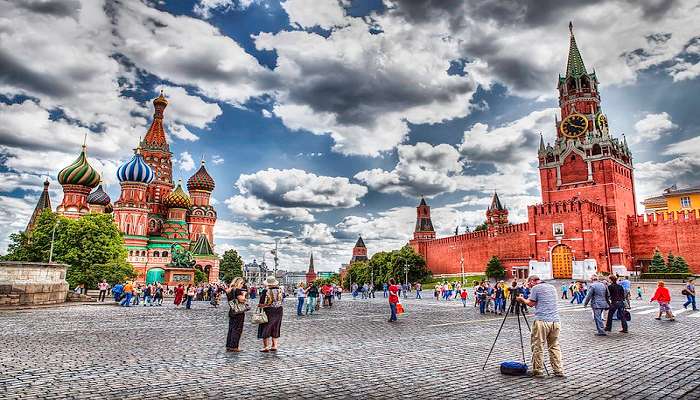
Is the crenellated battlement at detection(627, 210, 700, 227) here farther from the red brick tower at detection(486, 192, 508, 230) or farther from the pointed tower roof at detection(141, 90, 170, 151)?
the pointed tower roof at detection(141, 90, 170, 151)

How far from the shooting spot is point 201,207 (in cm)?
7744

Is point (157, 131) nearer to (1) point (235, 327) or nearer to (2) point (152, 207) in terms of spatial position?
(2) point (152, 207)

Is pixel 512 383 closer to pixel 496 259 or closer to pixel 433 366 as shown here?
pixel 433 366

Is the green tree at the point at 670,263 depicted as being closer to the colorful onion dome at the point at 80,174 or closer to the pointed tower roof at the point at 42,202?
the colorful onion dome at the point at 80,174

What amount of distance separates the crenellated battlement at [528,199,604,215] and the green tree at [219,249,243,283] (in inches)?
2408

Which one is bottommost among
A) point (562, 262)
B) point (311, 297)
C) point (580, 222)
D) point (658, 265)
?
point (311, 297)

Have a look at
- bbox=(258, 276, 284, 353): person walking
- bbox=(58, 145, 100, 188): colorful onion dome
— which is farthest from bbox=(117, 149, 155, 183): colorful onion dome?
bbox=(258, 276, 284, 353): person walking

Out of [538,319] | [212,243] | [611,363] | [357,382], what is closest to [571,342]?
[611,363]

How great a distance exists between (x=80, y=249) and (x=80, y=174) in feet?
102

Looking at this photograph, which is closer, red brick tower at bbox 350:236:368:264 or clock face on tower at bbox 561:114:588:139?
clock face on tower at bbox 561:114:588:139

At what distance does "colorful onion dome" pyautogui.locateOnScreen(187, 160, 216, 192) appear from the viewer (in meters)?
78.1

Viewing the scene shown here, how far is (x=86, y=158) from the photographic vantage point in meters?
67.3

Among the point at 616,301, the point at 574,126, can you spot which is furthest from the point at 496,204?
the point at 616,301

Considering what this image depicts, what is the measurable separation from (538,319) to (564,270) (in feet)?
167
